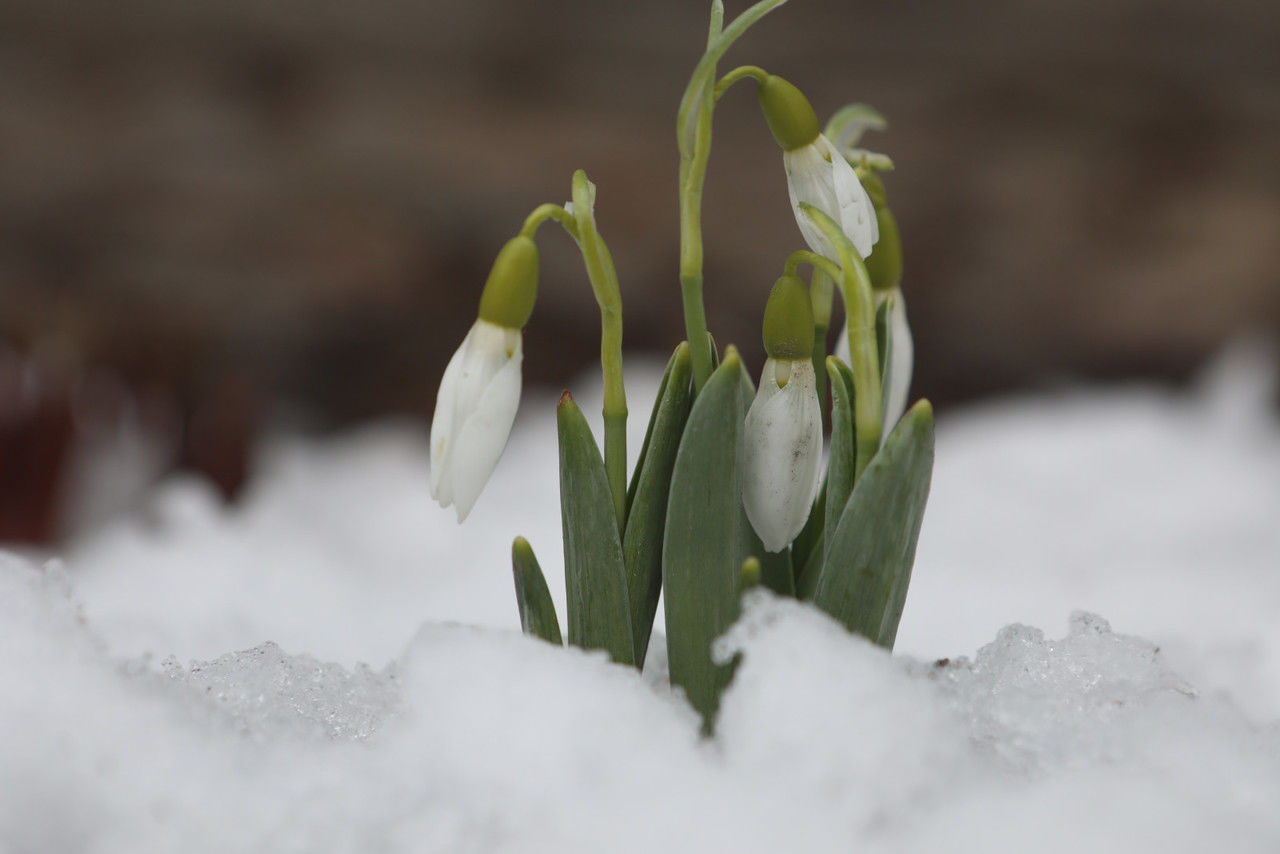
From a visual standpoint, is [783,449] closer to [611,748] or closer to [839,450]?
[839,450]

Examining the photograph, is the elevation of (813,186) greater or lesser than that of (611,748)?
greater

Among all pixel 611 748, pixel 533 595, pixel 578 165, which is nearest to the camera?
pixel 611 748

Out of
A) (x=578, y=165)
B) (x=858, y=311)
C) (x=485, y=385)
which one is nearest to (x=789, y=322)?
(x=858, y=311)

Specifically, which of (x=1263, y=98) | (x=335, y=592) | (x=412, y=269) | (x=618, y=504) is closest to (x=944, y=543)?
(x=335, y=592)

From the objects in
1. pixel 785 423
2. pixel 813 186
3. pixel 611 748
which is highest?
pixel 813 186

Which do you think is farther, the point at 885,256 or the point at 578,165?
the point at 578,165
